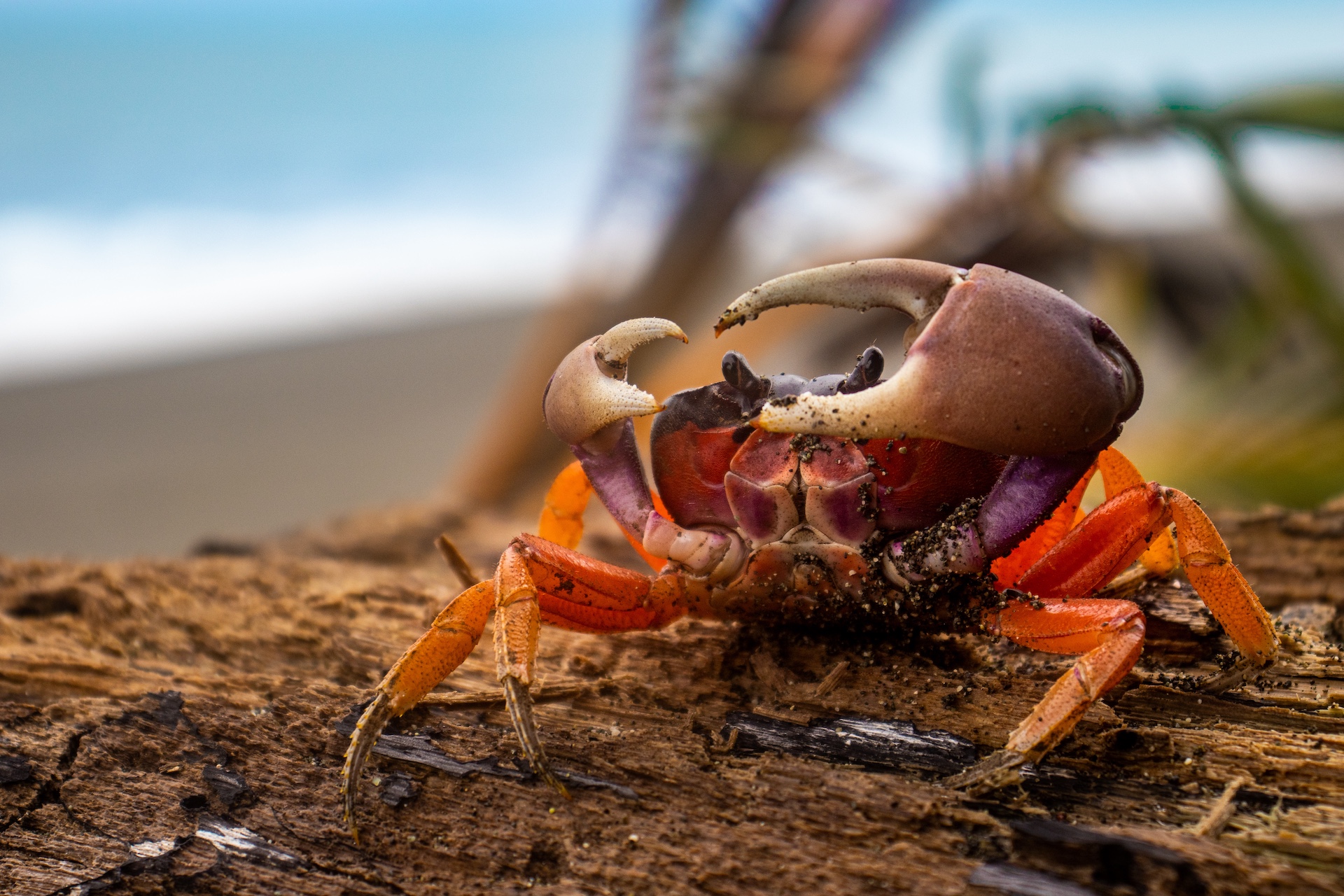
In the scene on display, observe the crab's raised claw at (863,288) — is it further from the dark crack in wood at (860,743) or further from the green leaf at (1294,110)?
the green leaf at (1294,110)

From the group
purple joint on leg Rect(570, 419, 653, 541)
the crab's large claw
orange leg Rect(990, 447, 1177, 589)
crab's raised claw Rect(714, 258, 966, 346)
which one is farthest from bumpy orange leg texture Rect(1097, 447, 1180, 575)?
purple joint on leg Rect(570, 419, 653, 541)

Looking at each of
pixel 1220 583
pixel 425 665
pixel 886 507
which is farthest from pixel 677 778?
→ pixel 1220 583

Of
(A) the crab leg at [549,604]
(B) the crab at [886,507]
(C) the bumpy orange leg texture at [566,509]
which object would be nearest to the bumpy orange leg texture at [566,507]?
(C) the bumpy orange leg texture at [566,509]

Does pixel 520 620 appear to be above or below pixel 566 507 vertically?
below

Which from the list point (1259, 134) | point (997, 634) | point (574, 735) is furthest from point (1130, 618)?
point (1259, 134)

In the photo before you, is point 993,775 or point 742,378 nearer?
point 993,775

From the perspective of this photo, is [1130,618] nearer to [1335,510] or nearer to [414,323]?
[1335,510]

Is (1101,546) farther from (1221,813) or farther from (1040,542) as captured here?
(1221,813)
